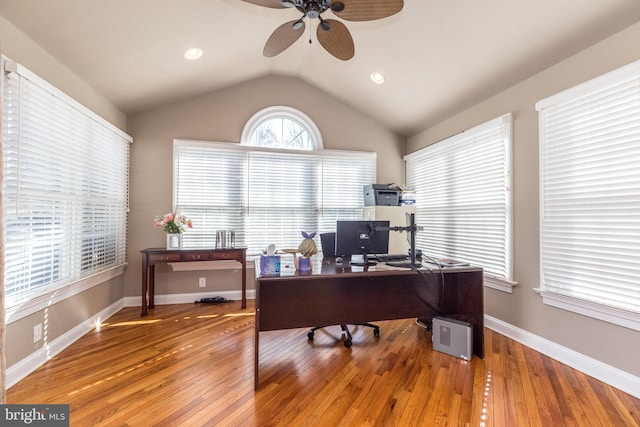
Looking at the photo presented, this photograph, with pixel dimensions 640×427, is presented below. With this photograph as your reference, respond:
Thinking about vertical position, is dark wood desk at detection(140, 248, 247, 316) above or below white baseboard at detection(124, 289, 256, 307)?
above

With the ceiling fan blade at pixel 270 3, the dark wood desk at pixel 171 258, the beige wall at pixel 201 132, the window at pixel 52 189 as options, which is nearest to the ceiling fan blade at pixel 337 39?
the ceiling fan blade at pixel 270 3

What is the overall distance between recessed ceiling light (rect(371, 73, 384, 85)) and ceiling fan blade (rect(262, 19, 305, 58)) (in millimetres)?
1562

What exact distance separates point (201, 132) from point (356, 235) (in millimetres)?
2747

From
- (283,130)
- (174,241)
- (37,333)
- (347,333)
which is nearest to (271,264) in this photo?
(347,333)

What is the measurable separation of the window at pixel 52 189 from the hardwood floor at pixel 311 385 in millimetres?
695

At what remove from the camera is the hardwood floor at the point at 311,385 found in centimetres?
172

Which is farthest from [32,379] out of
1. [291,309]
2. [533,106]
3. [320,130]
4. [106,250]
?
[533,106]

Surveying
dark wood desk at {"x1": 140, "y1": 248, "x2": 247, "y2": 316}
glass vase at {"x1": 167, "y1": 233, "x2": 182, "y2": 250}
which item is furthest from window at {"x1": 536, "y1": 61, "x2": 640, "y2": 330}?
glass vase at {"x1": 167, "y1": 233, "x2": 182, "y2": 250}

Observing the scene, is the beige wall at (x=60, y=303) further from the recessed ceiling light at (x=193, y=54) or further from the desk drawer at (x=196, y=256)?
the recessed ceiling light at (x=193, y=54)

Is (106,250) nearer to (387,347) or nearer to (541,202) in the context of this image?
(387,347)

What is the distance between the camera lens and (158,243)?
3834 mm

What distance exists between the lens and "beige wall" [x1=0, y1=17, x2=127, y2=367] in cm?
201

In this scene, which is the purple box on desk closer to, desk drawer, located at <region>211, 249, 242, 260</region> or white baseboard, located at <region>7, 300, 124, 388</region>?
desk drawer, located at <region>211, 249, 242, 260</region>

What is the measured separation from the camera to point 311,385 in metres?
2.04
